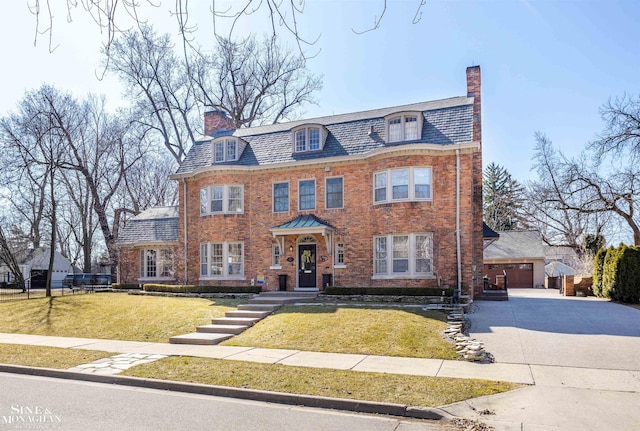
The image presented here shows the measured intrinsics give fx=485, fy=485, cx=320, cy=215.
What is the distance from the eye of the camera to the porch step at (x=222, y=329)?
46.6 ft

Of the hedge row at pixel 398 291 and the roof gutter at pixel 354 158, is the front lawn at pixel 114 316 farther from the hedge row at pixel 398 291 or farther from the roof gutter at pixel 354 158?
the roof gutter at pixel 354 158

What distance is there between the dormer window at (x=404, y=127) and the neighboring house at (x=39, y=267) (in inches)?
1401

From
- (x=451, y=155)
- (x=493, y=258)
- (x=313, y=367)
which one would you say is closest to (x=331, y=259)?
(x=451, y=155)

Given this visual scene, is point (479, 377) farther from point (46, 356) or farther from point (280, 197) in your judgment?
point (280, 197)

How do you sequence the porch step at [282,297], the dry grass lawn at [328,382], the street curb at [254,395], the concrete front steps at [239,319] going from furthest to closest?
the porch step at [282,297], the concrete front steps at [239,319], the dry grass lawn at [328,382], the street curb at [254,395]

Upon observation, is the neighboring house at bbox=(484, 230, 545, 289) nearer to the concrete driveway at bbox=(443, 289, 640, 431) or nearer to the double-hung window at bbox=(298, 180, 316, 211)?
the concrete driveway at bbox=(443, 289, 640, 431)

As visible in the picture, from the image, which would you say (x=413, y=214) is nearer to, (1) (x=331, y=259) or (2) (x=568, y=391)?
(1) (x=331, y=259)

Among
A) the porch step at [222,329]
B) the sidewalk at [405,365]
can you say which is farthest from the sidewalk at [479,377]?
the porch step at [222,329]

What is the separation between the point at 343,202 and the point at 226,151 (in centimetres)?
674

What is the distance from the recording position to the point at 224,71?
37500mm

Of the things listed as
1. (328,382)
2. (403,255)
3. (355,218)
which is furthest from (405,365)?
(355,218)

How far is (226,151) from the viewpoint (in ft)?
77.2

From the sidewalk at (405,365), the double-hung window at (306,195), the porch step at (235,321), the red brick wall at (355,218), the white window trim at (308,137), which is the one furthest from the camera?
the white window trim at (308,137)

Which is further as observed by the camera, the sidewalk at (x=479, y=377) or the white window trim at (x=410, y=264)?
the white window trim at (x=410, y=264)
